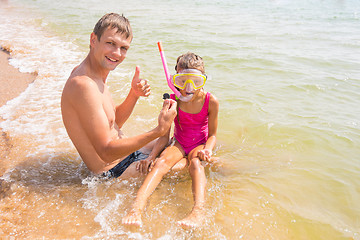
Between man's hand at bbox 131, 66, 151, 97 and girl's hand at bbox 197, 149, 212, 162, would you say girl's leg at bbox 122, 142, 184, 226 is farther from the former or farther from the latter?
man's hand at bbox 131, 66, 151, 97

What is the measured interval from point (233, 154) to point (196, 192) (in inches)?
44.8

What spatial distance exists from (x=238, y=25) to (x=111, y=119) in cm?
1048

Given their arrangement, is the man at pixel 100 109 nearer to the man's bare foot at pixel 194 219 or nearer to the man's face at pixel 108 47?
the man's face at pixel 108 47

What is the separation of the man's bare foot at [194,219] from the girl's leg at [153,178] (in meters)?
0.35

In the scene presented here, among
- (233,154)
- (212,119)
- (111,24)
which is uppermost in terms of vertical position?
(111,24)

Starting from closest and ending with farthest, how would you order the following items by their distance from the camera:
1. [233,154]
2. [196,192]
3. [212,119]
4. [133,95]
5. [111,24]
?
1. [111,24]
2. [196,192]
3. [133,95]
4. [212,119]
5. [233,154]

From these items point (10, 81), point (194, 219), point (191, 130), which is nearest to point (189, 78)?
point (191, 130)

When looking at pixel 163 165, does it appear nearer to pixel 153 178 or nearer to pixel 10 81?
pixel 153 178

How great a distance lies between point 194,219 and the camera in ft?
7.85

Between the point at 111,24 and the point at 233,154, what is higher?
the point at 111,24

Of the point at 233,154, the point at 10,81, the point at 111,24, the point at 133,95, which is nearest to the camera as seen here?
the point at 111,24

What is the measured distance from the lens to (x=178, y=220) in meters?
2.47

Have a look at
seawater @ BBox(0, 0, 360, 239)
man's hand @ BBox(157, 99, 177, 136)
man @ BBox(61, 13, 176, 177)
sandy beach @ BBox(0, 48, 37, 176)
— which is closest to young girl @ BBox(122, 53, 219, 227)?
seawater @ BBox(0, 0, 360, 239)

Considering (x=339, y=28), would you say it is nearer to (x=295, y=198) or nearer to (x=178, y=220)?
(x=295, y=198)
